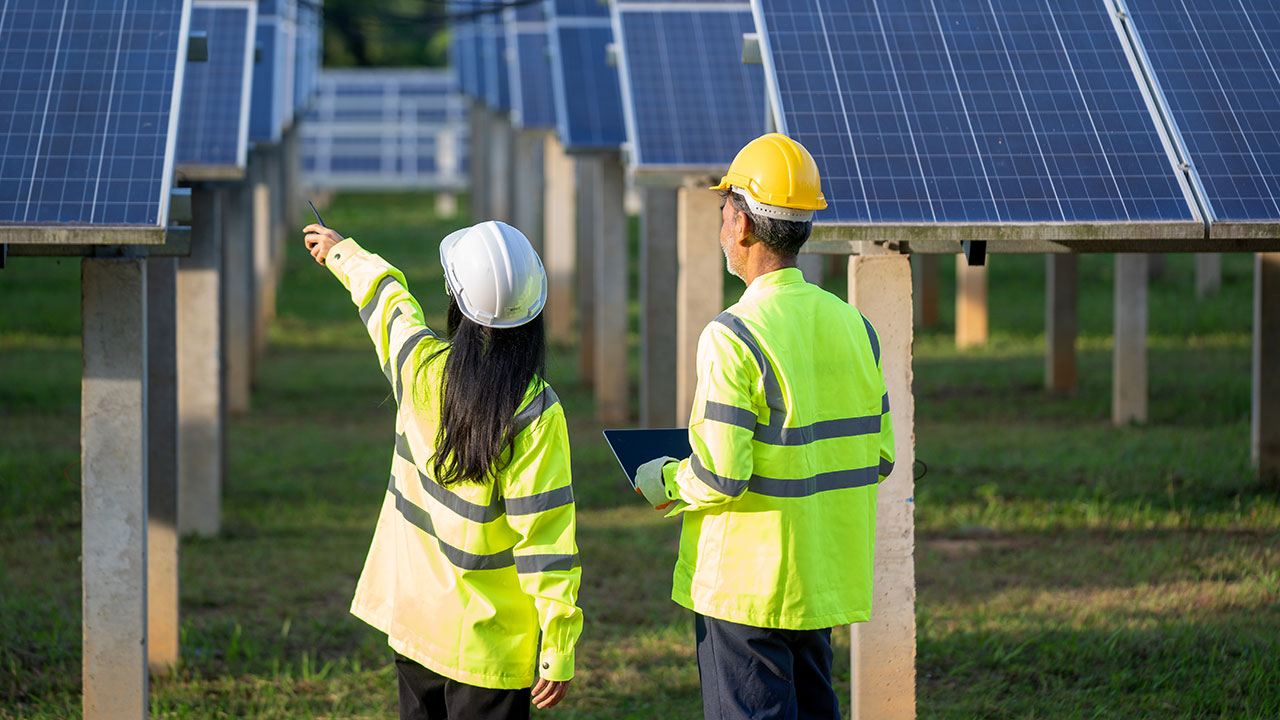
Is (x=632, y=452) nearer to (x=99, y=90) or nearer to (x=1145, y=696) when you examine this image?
(x=99, y=90)

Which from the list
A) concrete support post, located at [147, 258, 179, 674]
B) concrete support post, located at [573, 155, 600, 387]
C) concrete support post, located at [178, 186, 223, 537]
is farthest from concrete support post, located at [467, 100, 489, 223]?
concrete support post, located at [147, 258, 179, 674]

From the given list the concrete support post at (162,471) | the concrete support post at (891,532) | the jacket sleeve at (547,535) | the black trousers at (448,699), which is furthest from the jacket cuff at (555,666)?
the concrete support post at (162,471)

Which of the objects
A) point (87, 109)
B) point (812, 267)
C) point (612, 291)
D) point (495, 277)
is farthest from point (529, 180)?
point (495, 277)

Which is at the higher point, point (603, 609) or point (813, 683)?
point (813, 683)

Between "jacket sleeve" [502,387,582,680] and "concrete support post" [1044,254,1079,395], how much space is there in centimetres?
952

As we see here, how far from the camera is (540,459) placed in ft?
11.4

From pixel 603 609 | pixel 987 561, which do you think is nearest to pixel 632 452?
pixel 603 609

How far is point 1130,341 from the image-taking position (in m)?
11.1

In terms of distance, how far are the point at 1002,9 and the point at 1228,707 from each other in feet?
8.81

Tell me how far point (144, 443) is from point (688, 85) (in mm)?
5318

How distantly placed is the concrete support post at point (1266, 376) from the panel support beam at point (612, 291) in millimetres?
5082

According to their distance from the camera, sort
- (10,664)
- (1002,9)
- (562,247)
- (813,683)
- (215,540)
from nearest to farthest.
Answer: (813,683) < (1002,9) < (10,664) < (215,540) < (562,247)

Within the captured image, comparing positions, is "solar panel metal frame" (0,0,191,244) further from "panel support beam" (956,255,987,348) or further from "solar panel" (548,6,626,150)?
"panel support beam" (956,255,987,348)

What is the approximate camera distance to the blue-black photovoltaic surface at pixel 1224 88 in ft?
14.9
